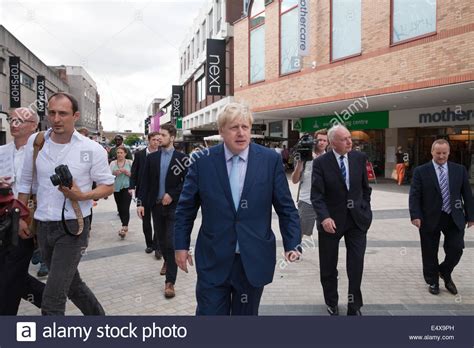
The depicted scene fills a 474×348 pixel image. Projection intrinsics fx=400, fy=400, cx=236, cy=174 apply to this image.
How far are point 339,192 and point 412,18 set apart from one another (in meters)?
12.4

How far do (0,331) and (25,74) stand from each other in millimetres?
34432

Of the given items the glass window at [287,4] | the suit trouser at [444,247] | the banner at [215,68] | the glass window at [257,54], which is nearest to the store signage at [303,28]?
the glass window at [287,4]

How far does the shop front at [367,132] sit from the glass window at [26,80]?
2281 cm

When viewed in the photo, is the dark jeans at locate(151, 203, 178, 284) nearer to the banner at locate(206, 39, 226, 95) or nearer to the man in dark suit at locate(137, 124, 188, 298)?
the man in dark suit at locate(137, 124, 188, 298)

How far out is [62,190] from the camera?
275 centimetres

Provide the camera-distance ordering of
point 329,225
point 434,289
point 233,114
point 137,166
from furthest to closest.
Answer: point 137,166 < point 434,289 < point 329,225 < point 233,114

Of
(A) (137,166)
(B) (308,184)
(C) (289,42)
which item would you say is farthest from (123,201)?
(C) (289,42)

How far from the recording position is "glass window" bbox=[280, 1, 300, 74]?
1931 centimetres

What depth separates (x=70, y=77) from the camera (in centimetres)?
6925

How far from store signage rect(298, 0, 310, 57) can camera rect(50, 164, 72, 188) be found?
17.1m

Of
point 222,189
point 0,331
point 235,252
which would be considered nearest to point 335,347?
point 235,252

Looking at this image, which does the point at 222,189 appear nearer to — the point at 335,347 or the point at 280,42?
the point at 335,347

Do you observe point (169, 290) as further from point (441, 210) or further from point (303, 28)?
point (303, 28)

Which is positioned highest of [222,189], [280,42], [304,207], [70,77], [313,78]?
[70,77]
